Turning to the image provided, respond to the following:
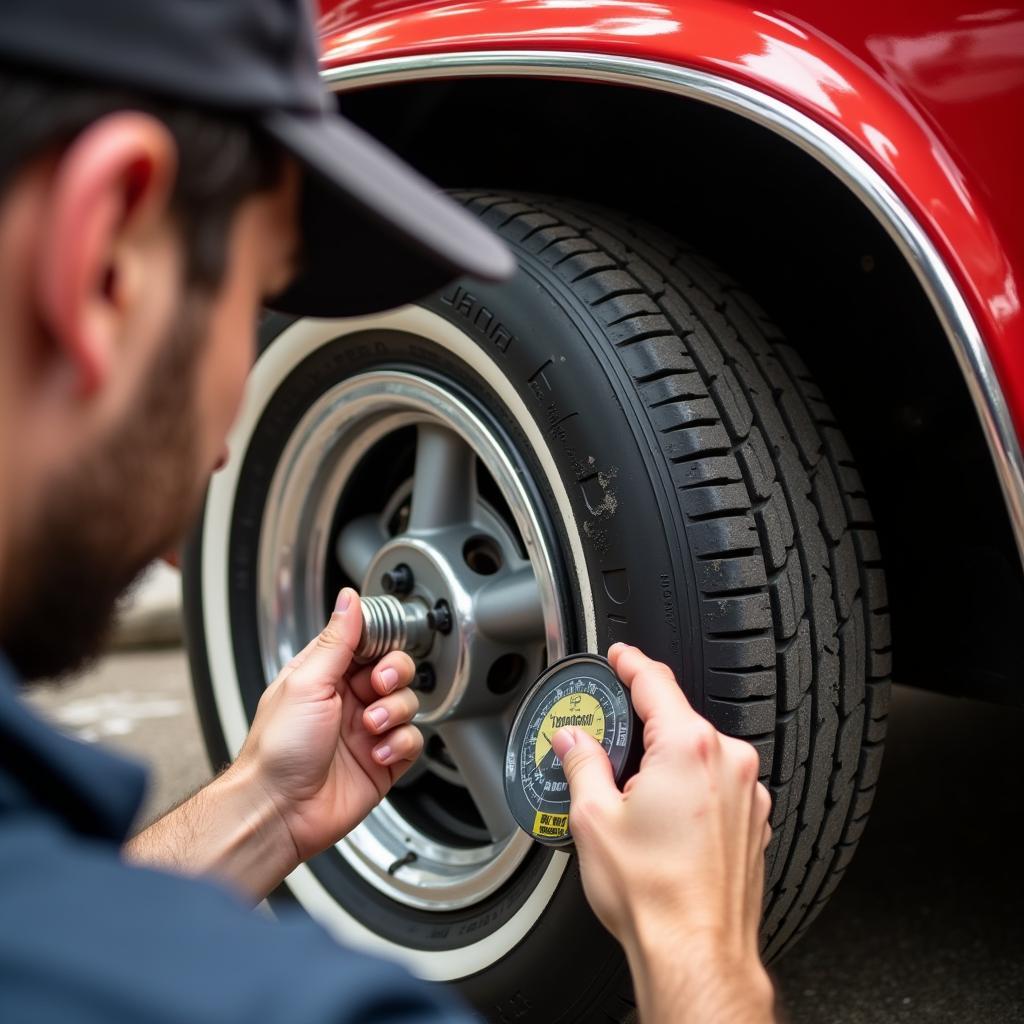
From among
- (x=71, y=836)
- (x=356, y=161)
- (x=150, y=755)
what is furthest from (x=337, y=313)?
(x=150, y=755)

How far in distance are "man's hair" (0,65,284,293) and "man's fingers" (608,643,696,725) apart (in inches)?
23.1

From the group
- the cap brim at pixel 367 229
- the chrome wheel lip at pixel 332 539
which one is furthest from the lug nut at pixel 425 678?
the cap brim at pixel 367 229

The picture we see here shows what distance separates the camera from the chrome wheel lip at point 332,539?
1.45 metres

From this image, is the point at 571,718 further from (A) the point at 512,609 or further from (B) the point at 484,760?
(B) the point at 484,760

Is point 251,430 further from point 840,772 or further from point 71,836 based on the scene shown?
point 71,836

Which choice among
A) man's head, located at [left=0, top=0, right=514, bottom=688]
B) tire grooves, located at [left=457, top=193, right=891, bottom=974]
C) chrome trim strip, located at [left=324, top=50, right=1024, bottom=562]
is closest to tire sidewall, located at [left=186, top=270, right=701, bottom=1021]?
tire grooves, located at [left=457, top=193, right=891, bottom=974]

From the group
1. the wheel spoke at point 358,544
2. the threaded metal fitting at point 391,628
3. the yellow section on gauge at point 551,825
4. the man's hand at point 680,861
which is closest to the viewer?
the man's hand at point 680,861

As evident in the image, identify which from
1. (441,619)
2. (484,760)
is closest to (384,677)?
(441,619)

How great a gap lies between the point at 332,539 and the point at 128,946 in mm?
1388

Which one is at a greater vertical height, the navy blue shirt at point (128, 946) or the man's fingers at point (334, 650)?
the man's fingers at point (334, 650)

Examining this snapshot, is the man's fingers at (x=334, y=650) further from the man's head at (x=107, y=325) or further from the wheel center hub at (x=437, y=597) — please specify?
the man's head at (x=107, y=325)

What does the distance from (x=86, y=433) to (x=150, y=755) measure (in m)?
2.29

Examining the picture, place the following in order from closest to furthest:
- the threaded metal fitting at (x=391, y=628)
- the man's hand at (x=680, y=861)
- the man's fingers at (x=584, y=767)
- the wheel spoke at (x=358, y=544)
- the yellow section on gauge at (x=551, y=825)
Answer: the man's hand at (x=680, y=861) < the man's fingers at (x=584, y=767) < the yellow section on gauge at (x=551, y=825) < the threaded metal fitting at (x=391, y=628) < the wheel spoke at (x=358, y=544)

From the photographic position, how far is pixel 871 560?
1353 mm
